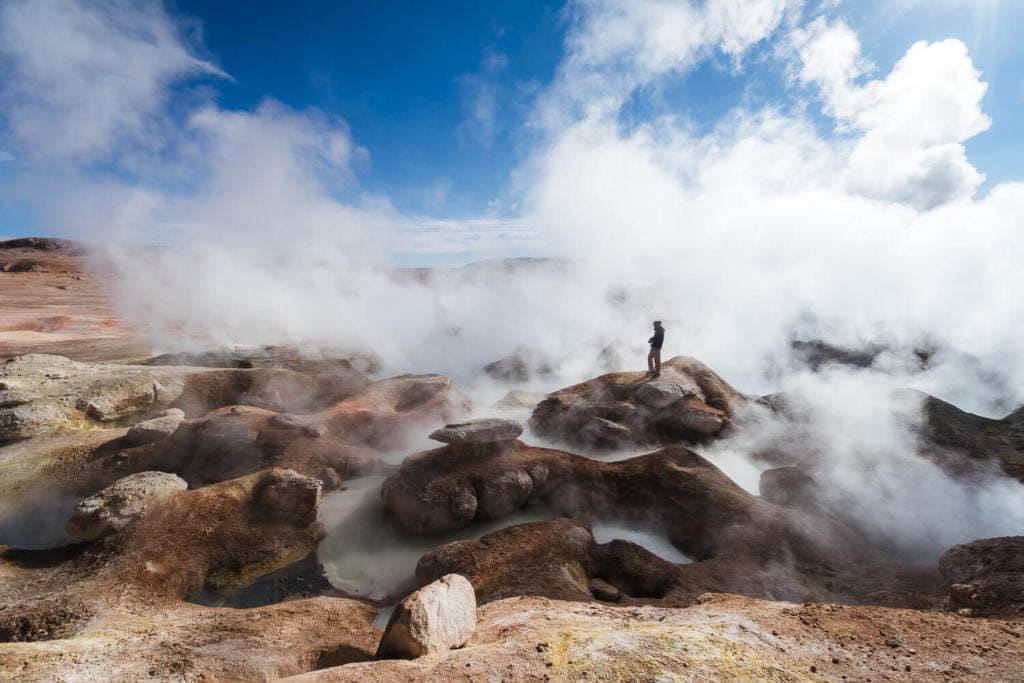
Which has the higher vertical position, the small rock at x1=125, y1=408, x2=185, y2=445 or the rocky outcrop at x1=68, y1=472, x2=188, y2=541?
the small rock at x1=125, y1=408, x2=185, y2=445

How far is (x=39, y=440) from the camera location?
1189 centimetres

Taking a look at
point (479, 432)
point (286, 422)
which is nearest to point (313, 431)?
point (286, 422)

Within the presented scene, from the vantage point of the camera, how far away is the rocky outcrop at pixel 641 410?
47.5ft

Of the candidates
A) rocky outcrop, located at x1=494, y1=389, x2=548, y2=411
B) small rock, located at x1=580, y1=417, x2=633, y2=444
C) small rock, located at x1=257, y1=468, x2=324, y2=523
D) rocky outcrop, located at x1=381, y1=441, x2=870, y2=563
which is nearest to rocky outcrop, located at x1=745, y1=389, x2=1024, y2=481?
rocky outcrop, located at x1=381, y1=441, x2=870, y2=563

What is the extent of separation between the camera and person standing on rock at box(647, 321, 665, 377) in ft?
52.0

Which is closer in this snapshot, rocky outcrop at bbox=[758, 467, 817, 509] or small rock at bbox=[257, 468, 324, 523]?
small rock at bbox=[257, 468, 324, 523]

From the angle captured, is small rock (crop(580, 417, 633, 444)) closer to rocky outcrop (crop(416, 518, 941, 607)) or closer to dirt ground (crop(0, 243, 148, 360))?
rocky outcrop (crop(416, 518, 941, 607))

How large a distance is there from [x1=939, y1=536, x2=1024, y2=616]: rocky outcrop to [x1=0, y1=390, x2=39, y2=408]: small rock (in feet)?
70.7

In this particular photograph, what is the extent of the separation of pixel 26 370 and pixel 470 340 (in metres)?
20.9

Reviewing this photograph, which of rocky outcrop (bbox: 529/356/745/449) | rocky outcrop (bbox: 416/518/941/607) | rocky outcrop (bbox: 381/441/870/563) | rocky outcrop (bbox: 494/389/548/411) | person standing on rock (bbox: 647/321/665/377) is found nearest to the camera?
rocky outcrop (bbox: 416/518/941/607)

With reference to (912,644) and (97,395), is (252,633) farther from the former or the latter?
(97,395)

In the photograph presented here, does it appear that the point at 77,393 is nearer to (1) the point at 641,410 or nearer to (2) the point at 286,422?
(2) the point at 286,422

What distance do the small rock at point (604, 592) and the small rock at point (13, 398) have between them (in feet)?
55.0

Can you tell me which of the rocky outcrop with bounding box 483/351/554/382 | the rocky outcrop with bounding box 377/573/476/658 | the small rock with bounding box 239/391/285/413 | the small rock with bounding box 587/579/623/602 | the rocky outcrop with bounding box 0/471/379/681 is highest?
the rocky outcrop with bounding box 483/351/554/382
